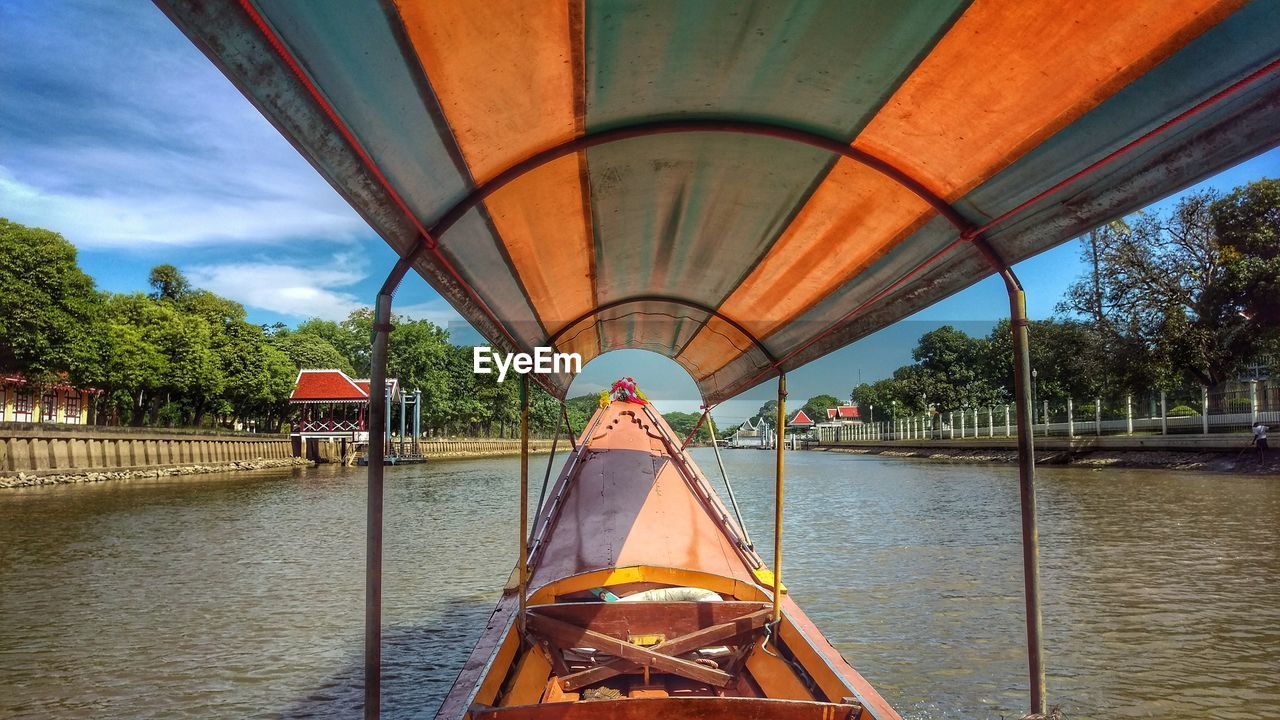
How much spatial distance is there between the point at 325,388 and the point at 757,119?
48342 mm

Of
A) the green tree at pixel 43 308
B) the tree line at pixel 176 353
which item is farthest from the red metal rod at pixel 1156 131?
the green tree at pixel 43 308

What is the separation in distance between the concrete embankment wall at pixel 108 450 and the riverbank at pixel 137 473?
0.41m

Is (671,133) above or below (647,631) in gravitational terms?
above

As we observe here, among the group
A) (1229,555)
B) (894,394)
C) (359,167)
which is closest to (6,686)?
(359,167)

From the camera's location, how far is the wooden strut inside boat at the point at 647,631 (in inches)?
138

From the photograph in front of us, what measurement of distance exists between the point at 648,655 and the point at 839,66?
3637mm

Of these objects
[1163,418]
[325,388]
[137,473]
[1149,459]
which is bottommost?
[137,473]

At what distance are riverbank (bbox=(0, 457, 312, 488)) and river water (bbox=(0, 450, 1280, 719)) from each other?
694 cm

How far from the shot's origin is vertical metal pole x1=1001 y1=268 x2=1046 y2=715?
3270 mm

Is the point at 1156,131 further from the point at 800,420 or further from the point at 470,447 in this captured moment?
the point at 800,420

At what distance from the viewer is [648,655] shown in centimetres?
464

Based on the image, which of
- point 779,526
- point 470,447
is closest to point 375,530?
point 779,526

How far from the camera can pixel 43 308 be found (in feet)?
101

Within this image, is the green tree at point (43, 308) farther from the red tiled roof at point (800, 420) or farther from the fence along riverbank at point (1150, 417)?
the red tiled roof at point (800, 420)
